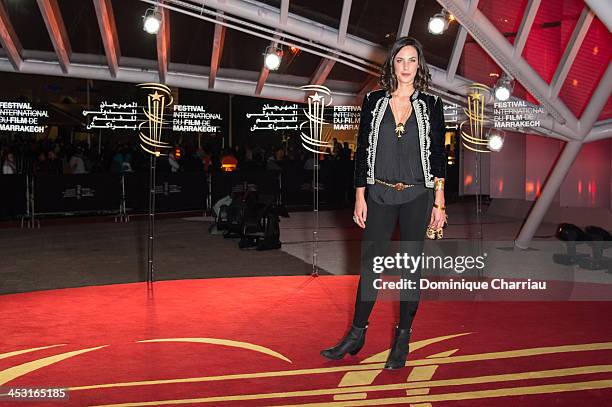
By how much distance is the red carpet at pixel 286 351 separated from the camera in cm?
502

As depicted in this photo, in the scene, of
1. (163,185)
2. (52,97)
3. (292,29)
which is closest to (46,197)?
(163,185)

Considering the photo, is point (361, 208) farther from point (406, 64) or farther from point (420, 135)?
point (406, 64)

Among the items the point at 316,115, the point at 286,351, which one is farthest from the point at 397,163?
the point at 316,115

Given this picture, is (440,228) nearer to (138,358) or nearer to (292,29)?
(138,358)

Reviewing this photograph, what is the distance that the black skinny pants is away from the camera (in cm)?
553

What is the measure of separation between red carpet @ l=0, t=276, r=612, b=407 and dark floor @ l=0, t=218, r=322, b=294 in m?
2.37

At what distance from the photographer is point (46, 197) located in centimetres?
1964

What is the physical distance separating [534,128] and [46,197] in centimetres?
1144

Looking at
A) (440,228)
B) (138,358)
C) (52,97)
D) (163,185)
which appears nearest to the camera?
(440,228)

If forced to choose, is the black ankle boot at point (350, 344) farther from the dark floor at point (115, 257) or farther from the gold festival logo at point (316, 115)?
the dark floor at point (115, 257)

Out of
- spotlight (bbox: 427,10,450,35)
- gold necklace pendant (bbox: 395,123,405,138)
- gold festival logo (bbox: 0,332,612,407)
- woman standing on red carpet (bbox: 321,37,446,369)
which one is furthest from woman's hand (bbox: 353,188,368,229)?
spotlight (bbox: 427,10,450,35)

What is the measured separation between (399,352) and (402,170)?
3.94 ft

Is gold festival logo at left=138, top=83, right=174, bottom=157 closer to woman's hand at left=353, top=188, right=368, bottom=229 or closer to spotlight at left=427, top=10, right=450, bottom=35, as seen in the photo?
spotlight at left=427, top=10, right=450, bottom=35

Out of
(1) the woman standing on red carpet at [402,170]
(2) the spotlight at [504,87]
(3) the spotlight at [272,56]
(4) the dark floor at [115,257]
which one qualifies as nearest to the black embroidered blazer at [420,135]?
(1) the woman standing on red carpet at [402,170]
